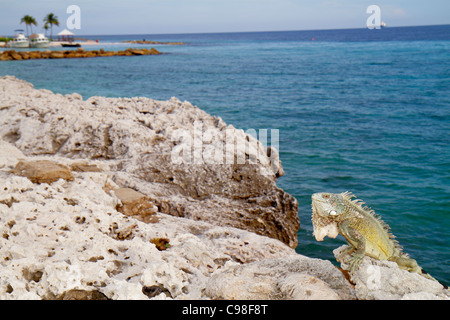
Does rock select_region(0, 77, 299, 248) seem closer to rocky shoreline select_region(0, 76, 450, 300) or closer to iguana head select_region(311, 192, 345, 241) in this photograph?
rocky shoreline select_region(0, 76, 450, 300)

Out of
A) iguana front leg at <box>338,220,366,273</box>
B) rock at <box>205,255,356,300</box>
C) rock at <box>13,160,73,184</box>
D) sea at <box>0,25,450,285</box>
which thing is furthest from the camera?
sea at <box>0,25,450,285</box>

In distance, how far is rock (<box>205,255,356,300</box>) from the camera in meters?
3.10

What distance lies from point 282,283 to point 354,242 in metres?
0.90

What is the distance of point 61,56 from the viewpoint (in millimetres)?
53156

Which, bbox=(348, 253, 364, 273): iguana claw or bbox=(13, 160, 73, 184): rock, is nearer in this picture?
bbox=(348, 253, 364, 273): iguana claw

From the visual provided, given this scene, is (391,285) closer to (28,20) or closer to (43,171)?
(43,171)

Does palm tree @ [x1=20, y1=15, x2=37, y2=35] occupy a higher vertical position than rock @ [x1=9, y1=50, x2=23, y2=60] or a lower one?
higher

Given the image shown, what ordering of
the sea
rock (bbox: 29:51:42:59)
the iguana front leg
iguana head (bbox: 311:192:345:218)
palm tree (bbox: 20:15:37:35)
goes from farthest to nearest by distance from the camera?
palm tree (bbox: 20:15:37:35) → rock (bbox: 29:51:42:59) → the sea → iguana head (bbox: 311:192:345:218) → the iguana front leg

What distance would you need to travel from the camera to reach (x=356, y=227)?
375 centimetres

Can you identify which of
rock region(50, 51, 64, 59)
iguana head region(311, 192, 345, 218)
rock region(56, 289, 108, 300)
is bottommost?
rock region(56, 289, 108, 300)

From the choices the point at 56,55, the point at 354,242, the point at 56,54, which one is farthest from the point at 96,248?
the point at 56,54

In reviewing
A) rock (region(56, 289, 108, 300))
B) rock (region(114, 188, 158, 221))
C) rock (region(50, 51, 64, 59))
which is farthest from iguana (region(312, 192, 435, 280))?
rock (region(50, 51, 64, 59))

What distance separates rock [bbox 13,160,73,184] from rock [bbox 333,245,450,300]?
4.72 metres
